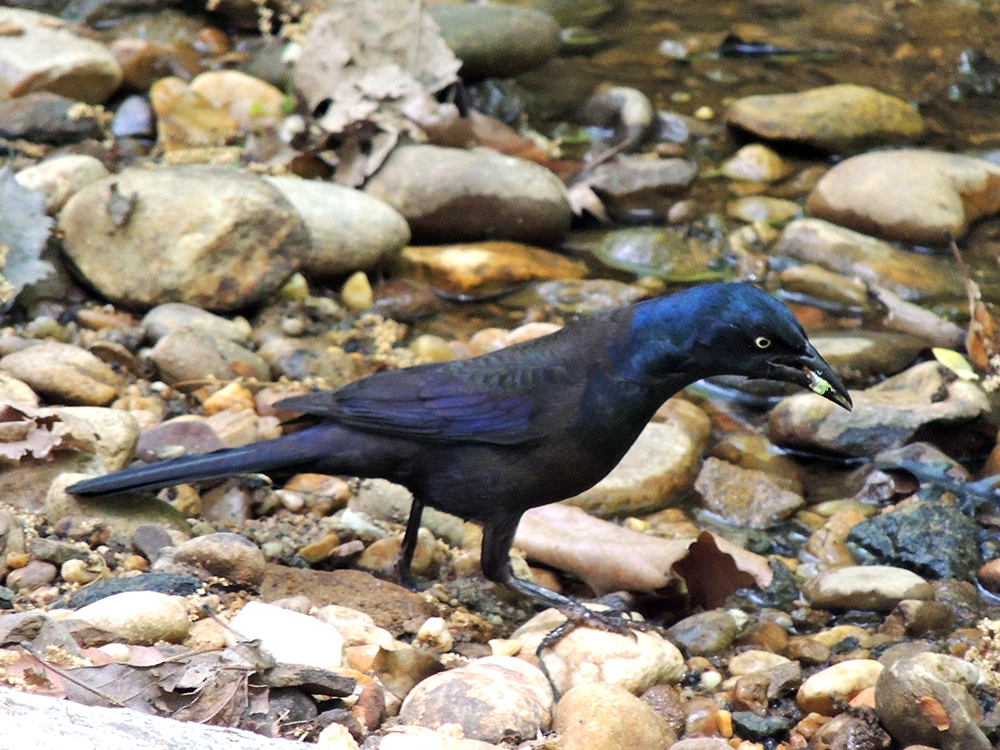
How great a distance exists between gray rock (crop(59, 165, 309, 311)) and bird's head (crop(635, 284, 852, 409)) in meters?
2.65

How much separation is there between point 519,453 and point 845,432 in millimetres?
2023

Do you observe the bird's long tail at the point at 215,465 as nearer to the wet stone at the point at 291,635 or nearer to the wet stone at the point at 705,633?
the wet stone at the point at 291,635

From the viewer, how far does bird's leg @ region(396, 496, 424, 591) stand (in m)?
4.06

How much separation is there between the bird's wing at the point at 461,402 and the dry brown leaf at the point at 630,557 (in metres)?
0.76

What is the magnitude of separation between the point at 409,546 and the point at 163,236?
2.36m

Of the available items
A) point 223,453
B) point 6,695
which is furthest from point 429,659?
point 6,695

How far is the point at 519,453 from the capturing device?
3.84 meters

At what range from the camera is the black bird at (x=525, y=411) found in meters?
3.69

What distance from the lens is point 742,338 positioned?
3650mm

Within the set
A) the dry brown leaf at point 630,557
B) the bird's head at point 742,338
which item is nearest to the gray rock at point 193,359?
the dry brown leaf at point 630,557

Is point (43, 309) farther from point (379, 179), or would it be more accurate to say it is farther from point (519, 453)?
point (519, 453)

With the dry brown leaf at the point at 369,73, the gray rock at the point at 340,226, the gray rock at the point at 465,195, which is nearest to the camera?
the gray rock at the point at 340,226

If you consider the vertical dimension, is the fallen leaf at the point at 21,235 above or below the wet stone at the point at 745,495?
Result: above

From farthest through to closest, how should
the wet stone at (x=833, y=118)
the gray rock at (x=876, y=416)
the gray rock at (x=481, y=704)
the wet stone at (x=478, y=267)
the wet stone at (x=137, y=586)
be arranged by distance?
the wet stone at (x=833, y=118), the wet stone at (x=478, y=267), the gray rock at (x=876, y=416), the wet stone at (x=137, y=586), the gray rock at (x=481, y=704)
